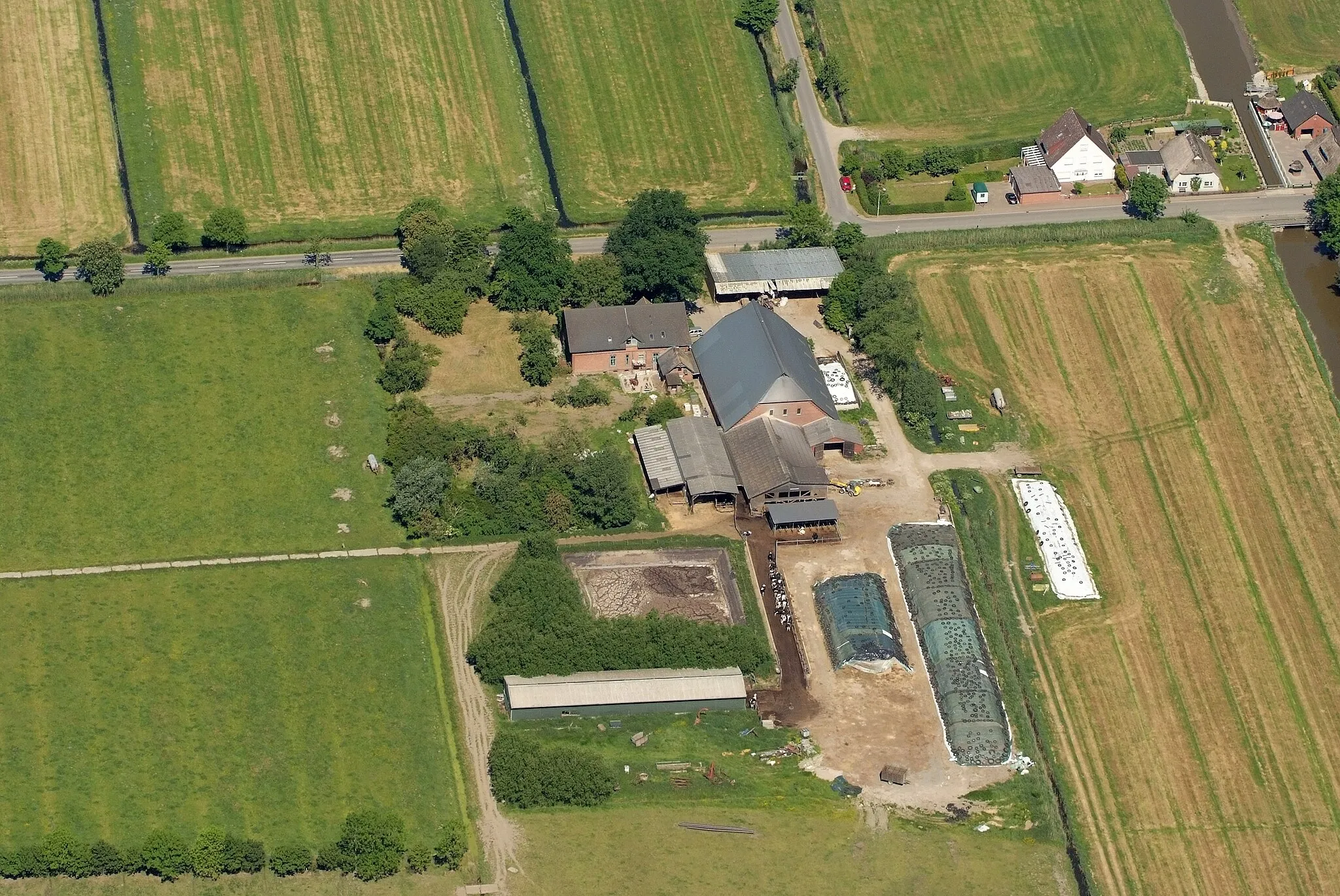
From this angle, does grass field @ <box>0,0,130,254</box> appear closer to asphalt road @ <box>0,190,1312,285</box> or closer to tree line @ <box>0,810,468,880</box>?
asphalt road @ <box>0,190,1312,285</box>

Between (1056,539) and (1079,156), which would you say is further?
(1079,156)

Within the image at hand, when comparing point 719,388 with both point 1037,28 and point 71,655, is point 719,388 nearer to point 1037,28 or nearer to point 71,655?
point 71,655

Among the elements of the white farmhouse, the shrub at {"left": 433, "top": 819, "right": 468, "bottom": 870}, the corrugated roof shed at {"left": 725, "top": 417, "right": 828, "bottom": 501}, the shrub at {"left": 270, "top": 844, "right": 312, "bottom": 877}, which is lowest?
the shrub at {"left": 433, "top": 819, "right": 468, "bottom": 870}

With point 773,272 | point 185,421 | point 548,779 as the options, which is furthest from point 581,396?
point 548,779

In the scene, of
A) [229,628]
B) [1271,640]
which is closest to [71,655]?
[229,628]

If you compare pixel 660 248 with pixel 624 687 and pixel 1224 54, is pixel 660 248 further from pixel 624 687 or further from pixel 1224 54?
pixel 1224 54

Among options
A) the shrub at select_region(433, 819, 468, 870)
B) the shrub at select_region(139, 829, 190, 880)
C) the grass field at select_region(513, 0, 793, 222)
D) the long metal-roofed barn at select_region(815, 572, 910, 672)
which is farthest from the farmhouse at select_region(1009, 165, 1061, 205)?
the shrub at select_region(139, 829, 190, 880)
